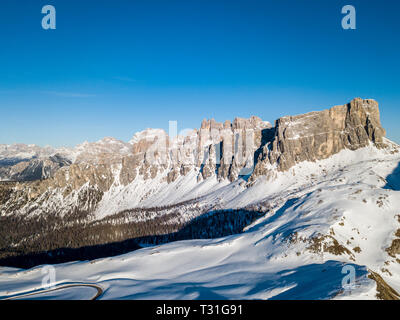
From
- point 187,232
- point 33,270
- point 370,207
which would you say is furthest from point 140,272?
point 187,232

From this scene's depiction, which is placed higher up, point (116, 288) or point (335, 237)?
point (335, 237)

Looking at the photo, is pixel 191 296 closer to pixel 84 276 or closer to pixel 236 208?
pixel 84 276

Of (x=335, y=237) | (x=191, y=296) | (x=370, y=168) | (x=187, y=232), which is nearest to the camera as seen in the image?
(x=191, y=296)

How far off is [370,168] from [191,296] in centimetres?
17979

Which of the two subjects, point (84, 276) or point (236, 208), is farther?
point (236, 208)

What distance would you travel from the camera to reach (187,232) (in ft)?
500
